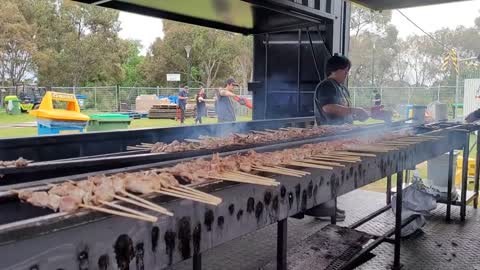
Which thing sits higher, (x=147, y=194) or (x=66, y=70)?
(x=66, y=70)

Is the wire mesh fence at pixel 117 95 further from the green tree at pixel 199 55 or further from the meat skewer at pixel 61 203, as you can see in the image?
the meat skewer at pixel 61 203

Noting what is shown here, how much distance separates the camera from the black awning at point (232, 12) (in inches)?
185

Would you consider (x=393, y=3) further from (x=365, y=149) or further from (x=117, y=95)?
(x=117, y=95)

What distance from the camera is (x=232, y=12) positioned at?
5.32m

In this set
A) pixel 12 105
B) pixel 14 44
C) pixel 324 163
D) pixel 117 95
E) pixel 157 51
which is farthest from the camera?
pixel 157 51

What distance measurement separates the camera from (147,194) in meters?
1.38

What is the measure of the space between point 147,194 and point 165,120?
19.6 meters

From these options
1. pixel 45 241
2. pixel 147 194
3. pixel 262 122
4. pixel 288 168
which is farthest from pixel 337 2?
pixel 45 241

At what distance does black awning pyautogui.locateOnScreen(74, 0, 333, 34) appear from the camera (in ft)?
15.4

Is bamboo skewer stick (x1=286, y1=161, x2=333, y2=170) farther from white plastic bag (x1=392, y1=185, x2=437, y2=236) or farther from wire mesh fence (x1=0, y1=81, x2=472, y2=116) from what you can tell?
wire mesh fence (x1=0, y1=81, x2=472, y2=116)

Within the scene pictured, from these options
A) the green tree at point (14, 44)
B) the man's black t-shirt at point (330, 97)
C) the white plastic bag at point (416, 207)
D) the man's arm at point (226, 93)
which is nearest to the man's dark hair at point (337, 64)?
the man's black t-shirt at point (330, 97)

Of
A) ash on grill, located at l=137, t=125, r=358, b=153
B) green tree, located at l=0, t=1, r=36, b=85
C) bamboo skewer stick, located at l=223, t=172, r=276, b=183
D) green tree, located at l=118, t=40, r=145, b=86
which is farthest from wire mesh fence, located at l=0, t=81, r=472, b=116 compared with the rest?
bamboo skewer stick, located at l=223, t=172, r=276, b=183

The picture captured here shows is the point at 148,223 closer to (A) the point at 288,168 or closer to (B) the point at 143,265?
(B) the point at 143,265

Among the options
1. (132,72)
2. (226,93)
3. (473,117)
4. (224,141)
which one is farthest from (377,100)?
(132,72)
